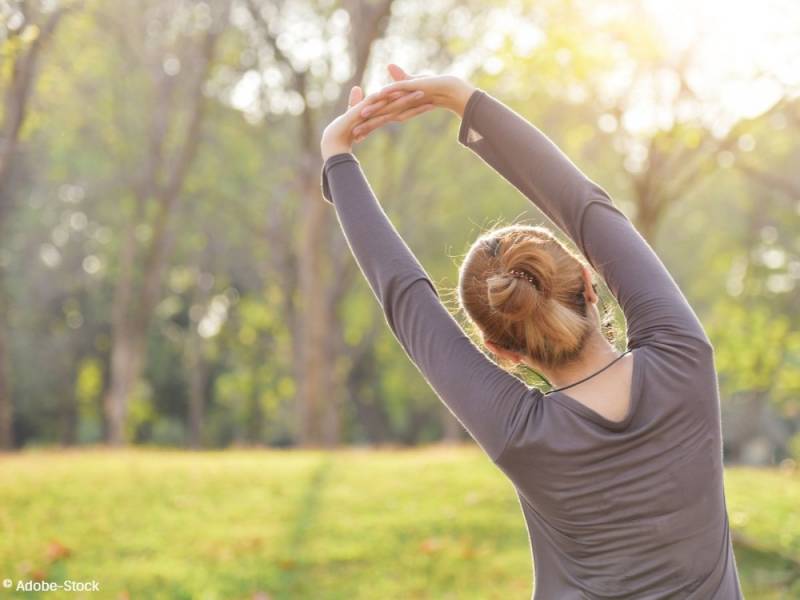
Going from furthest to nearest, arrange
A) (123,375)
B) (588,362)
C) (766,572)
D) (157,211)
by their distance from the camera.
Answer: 1. (123,375)
2. (157,211)
3. (766,572)
4. (588,362)

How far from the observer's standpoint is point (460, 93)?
83.7 inches

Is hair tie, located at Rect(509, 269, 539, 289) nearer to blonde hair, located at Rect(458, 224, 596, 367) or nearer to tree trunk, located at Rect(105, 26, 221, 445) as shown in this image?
blonde hair, located at Rect(458, 224, 596, 367)

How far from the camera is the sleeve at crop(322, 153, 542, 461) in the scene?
181 cm

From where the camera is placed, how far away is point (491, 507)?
9.27 meters

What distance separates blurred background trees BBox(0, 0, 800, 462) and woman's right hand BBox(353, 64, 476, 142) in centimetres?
490

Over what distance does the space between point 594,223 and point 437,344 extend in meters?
0.43

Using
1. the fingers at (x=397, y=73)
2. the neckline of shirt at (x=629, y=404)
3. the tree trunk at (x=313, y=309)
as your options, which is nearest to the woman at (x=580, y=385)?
the neckline of shirt at (x=629, y=404)

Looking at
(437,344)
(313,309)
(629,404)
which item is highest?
(437,344)

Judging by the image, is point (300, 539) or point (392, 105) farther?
point (300, 539)

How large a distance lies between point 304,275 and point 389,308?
49.6ft

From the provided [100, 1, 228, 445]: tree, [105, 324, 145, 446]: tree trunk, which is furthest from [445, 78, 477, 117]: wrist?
[105, 324, 145, 446]: tree trunk

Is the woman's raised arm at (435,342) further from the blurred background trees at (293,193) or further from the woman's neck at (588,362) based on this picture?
the blurred background trees at (293,193)

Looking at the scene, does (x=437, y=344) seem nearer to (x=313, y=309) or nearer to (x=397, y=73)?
(x=397, y=73)

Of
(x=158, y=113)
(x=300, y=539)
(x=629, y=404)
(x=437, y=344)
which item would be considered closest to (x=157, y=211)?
(x=158, y=113)
